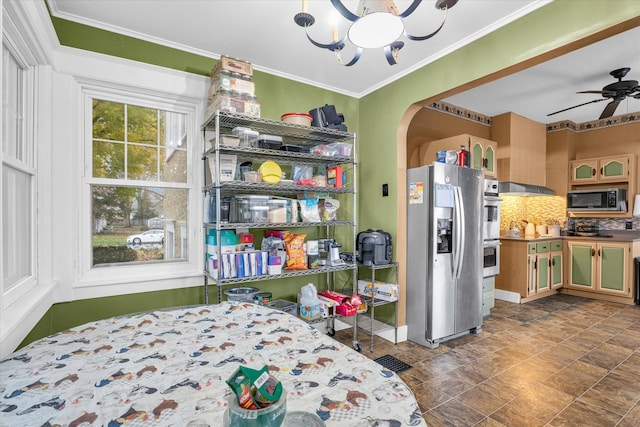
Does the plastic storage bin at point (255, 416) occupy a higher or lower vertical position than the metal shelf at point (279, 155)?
lower

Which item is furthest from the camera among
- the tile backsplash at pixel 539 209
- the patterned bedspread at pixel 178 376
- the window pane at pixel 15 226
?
the tile backsplash at pixel 539 209

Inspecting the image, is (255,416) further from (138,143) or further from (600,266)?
(600,266)

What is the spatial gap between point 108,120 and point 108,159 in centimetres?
31

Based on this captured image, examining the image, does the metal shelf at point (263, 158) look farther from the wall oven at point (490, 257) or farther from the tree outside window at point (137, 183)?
the wall oven at point (490, 257)

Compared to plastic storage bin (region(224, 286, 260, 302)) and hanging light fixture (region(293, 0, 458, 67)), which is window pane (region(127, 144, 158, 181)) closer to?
plastic storage bin (region(224, 286, 260, 302))

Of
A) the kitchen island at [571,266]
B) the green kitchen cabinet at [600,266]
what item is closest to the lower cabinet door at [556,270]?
the kitchen island at [571,266]

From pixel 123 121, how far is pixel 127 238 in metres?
0.96

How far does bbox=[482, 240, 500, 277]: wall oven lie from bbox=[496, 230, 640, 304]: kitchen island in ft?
2.27

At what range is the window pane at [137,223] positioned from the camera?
2508 mm

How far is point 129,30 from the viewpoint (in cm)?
246

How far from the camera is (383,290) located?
10.5 feet

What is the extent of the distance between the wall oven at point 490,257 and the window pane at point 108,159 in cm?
412

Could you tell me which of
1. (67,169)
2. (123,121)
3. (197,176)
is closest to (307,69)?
(197,176)

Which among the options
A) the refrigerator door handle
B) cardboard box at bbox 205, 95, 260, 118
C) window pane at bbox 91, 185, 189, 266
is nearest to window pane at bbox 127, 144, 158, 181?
window pane at bbox 91, 185, 189, 266
